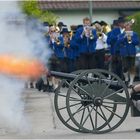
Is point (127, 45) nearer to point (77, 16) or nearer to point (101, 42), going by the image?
point (101, 42)

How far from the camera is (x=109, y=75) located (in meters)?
9.11

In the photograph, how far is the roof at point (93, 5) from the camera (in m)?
30.3

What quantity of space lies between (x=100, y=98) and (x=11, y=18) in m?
1.76

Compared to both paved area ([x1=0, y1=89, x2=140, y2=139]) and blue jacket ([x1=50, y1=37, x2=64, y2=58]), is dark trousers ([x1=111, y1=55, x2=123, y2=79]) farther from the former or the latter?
paved area ([x1=0, y1=89, x2=140, y2=139])

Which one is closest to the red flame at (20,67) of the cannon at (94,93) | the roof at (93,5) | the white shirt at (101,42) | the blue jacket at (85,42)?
the cannon at (94,93)

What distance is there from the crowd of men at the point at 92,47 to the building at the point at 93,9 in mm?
14308

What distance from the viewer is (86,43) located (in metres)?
15.3

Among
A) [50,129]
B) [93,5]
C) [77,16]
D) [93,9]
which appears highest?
[93,5]

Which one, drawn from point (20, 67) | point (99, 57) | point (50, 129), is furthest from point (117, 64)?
point (20, 67)

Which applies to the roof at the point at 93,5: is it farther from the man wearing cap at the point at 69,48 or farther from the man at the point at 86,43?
the man at the point at 86,43

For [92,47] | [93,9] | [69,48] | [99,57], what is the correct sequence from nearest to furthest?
[92,47]
[69,48]
[99,57]
[93,9]

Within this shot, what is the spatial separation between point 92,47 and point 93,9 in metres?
15.1

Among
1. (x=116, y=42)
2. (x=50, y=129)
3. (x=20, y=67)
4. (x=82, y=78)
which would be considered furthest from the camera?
(x=116, y=42)

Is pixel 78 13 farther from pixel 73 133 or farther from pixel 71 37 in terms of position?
pixel 73 133
